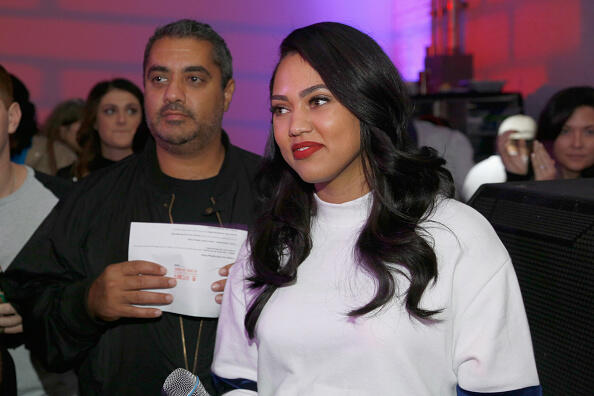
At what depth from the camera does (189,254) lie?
1743mm

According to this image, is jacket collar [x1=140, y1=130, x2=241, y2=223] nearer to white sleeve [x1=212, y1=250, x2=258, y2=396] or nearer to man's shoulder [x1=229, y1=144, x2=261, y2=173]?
man's shoulder [x1=229, y1=144, x2=261, y2=173]

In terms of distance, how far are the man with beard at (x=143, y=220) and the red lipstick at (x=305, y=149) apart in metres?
0.49

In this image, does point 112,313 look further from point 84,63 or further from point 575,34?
point 84,63

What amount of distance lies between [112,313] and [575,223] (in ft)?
3.73

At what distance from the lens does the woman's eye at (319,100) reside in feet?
4.53

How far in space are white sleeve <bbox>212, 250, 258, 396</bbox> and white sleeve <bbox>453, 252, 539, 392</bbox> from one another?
1.56ft

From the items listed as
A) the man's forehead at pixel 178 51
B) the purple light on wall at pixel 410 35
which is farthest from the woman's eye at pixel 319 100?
the purple light on wall at pixel 410 35

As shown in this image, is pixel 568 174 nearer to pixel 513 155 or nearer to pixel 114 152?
pixel 513 155

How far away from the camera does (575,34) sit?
4.65 metres

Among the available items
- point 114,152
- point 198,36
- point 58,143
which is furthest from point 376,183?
point 58,143

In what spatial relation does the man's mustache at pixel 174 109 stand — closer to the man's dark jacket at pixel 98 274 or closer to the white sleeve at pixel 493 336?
the man's dark jacket at pixel 98 274

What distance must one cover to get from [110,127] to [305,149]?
2.65 meters

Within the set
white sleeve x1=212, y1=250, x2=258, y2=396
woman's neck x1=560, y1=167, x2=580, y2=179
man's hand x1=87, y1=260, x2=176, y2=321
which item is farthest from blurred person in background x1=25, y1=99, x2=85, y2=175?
white sleeve x1=212, y1=250, x2=258, y2=396

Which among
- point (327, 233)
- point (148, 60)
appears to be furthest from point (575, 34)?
point (327, 233)
